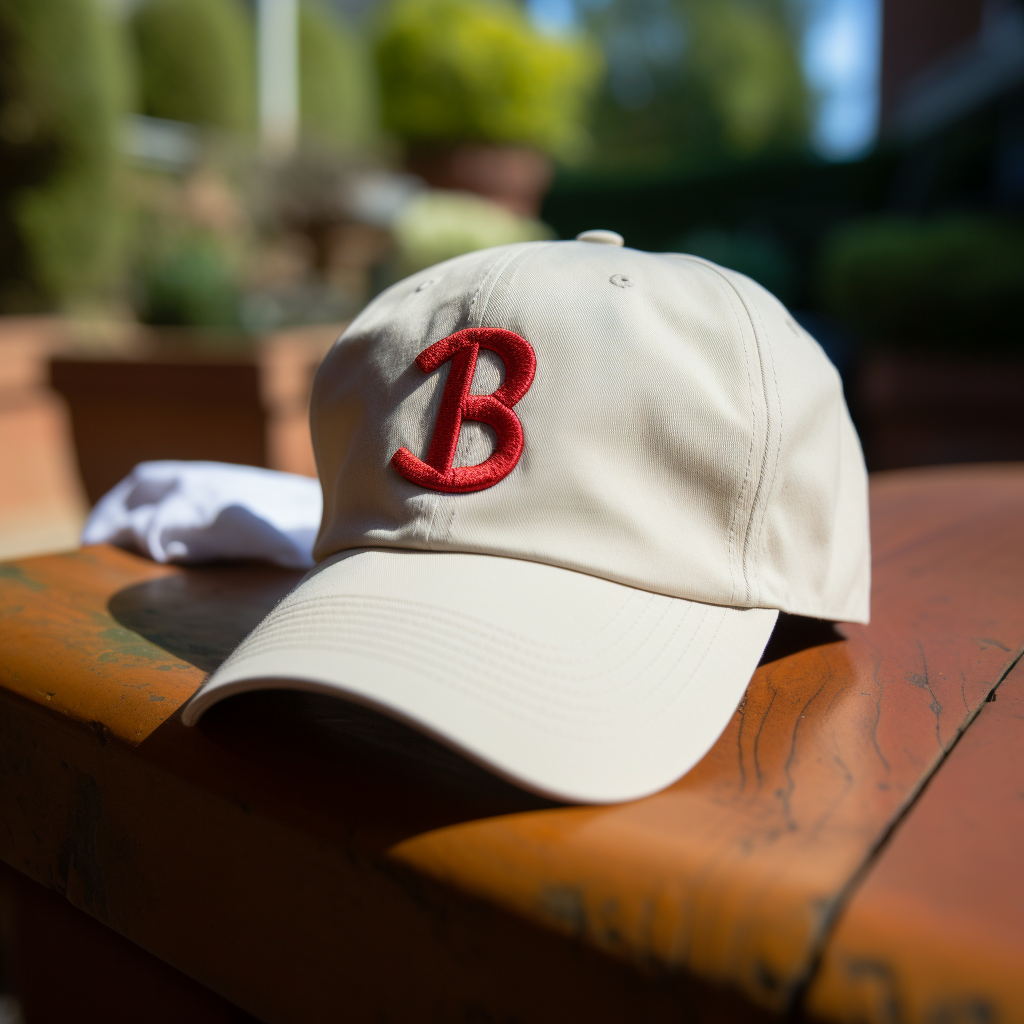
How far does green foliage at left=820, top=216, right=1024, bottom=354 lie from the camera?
377 centimetres

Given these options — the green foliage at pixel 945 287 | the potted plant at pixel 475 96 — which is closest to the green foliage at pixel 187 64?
the potted plant at pixel 475 96

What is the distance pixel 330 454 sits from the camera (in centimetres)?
96

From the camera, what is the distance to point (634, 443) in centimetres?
82

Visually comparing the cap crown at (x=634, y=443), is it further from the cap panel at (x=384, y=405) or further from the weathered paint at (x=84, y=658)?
the weathered paint at (x=84, y=658)

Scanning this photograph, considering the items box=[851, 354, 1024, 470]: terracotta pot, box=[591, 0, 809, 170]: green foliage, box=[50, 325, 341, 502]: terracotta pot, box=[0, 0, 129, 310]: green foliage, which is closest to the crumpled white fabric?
box=[50, 325, 341, 502]: terracotta pot

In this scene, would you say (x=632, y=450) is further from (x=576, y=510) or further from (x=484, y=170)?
(x=484, y=170)

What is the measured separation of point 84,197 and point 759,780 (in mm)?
4674

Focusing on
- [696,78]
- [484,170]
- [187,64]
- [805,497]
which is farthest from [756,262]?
[696,78]

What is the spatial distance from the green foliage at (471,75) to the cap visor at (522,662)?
352 inches

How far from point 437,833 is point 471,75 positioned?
9249 mm

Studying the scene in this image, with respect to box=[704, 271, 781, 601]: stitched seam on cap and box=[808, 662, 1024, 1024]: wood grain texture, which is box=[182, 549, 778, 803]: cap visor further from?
box=[808, 662, 1024, 1024]: wood grain texture

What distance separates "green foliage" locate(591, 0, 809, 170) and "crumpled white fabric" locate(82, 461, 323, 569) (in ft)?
95.3

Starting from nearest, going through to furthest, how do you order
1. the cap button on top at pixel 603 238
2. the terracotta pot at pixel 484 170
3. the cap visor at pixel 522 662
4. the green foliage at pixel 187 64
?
the cap visor at pixel 522 662, the cap button on top at pixel 603 238, the green foliage at pixel 187 64, the terracotta pot at pixel 484 170

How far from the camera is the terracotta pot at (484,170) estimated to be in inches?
340
